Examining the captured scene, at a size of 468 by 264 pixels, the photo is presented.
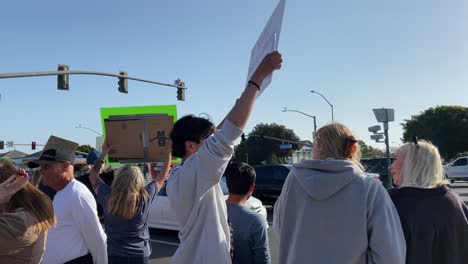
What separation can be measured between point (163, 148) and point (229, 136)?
88.1 inches

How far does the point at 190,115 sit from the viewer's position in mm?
2453

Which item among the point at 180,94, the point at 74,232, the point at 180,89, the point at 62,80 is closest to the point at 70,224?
the point at 74,232

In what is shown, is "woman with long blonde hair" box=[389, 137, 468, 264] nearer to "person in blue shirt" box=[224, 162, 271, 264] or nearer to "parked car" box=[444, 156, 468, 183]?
"person in blue shirt" box=[224, 162, 271, 264]

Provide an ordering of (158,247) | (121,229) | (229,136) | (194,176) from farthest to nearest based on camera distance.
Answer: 1. (158,247)
2. (121,229)
3. (194,176)
4. (229,136)

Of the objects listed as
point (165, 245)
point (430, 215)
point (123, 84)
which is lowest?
point (165, 245)

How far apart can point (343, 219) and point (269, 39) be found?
942 mm

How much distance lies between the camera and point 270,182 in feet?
53.6

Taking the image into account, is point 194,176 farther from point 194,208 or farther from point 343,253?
point 343,253

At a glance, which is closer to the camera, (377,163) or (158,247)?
(158,247)

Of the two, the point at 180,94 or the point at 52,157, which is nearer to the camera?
the point at 52,157

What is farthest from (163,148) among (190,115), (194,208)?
(194,208)

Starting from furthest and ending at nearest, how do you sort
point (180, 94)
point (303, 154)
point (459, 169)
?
point (303, 154), point (459, 169), point (180, 94)

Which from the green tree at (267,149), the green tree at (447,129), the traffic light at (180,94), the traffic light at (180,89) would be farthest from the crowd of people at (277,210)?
the green tree at (267,149)

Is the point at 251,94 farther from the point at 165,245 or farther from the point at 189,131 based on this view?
the point at 165,245
